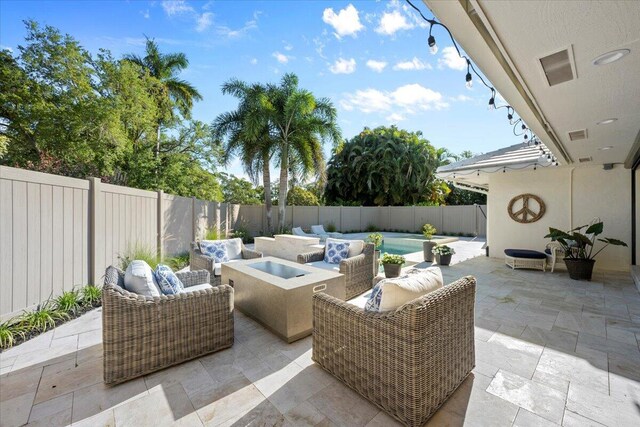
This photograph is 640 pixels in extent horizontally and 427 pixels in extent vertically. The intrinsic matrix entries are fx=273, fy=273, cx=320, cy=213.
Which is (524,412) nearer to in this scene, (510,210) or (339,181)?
(510,210)

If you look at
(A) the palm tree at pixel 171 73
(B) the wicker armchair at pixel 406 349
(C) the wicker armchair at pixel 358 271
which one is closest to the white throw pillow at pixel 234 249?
(C) the wicker armchair at pixel 358 271

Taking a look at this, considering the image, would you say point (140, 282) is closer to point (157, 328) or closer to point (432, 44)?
point (157, 328)

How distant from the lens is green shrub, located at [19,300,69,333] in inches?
124

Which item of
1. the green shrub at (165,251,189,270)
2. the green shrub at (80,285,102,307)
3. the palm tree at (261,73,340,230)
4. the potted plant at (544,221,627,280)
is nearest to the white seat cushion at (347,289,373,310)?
the green shrub at (80,285,102,307)

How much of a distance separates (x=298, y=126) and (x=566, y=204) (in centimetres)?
936

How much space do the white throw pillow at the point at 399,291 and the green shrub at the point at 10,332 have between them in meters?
3.77

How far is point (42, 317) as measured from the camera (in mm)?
3293

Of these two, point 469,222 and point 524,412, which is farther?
point 469,222

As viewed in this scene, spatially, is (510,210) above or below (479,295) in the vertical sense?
above

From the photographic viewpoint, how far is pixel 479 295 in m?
4.71

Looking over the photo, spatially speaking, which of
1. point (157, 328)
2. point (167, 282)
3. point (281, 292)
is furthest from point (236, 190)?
point (157, 328)

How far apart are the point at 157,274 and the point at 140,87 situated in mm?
10051

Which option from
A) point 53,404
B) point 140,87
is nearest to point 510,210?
point 53,404

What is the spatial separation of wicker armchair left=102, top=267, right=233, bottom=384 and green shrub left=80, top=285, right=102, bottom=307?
72.1 inches
